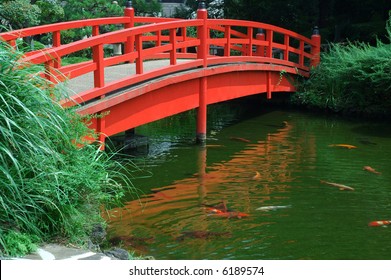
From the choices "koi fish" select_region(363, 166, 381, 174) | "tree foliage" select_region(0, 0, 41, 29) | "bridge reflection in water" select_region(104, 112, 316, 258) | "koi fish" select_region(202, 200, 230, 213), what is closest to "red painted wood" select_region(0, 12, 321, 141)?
"bridge reflection in water" select_region(104, 112, 316, 258)

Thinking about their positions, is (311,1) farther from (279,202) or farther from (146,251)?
(146,251)

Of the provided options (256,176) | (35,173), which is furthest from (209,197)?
(35,173)

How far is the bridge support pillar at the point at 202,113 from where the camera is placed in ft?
41.1

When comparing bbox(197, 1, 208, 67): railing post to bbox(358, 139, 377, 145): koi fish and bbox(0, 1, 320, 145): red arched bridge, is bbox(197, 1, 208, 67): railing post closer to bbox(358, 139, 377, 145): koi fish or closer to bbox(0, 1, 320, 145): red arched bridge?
bbox(0, 1, 320, 145): red arched bridge

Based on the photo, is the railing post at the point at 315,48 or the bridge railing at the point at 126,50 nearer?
the bridge railing at the point at 126,50

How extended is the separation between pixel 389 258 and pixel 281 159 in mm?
4814

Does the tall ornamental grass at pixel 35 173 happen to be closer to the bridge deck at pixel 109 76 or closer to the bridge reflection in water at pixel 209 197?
the bridge reflection in water at pixel 209 197

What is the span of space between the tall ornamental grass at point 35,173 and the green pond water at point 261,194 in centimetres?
95

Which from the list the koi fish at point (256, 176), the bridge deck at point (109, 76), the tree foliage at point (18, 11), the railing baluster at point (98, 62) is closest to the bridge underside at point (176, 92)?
the railing baluster at point (98, 62)

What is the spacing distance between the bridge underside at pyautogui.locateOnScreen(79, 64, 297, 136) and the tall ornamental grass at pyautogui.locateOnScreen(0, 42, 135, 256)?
7.25 feet

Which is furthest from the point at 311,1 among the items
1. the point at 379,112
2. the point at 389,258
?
the point at 389,258

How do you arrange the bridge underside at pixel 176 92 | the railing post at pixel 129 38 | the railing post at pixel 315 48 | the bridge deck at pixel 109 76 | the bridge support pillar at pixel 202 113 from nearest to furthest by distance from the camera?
the bridge deck at pixel 109 76, the bridge underside at pixel 176 92, the bridge support pillar at pixel 202 113, the railing post at pixel 129 38, the railing post at pixel 315 48

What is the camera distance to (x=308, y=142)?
12961 mm

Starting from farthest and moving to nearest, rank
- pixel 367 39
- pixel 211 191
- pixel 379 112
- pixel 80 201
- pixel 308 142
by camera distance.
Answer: pixel 367 39 → pixel 379 112 → pixel 308 142 → pixel 211 191 → pixel 80 201
